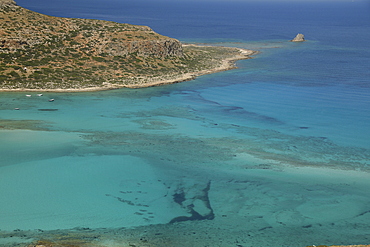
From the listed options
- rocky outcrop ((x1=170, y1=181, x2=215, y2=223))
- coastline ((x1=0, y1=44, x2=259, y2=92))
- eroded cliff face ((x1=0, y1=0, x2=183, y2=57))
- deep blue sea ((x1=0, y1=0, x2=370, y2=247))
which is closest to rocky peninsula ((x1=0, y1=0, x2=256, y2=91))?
eroded cliff face ((x1=0, y1=0, x2=183, y2=57))

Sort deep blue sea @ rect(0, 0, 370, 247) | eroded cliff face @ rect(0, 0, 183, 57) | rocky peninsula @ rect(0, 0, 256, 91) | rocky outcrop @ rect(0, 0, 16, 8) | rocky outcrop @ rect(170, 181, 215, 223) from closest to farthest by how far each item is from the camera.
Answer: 1. deep blue sea @ rect(0, 0, 370, 247)
2. rocky outcrop @ rect(170, 181, 215, 223)
3. rocky peninsula @ rect(0, 0, 256, 91)
4. eroded cliff face @ rect(0, 0, 183, 57)
5. rocky outcrop @ rect(0, 0, 16, 8)

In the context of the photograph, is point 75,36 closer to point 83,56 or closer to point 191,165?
A: point 83,56

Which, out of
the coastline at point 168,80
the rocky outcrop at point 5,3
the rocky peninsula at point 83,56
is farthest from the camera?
the rocky outcrop at point 5,3

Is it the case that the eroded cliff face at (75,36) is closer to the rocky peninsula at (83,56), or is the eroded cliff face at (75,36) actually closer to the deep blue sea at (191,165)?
the rocky peninsula at (83,56)

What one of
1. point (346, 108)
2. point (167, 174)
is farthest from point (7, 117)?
point (346, 108)

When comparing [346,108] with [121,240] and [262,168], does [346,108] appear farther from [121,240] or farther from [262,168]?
[121,240]

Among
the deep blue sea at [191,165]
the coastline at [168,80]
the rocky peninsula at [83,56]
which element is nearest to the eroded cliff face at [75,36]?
the rocky peninsula at [83,56]

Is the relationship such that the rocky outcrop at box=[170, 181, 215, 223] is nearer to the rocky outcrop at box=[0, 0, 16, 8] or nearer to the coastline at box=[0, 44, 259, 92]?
the coastline at box=[0, 44, 259, 92]

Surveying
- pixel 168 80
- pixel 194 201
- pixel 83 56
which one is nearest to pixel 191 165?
pixel 194 201
